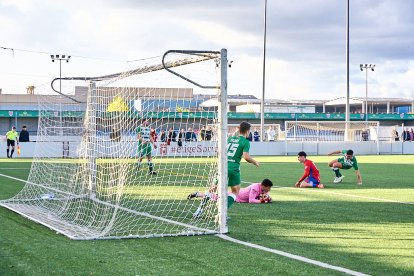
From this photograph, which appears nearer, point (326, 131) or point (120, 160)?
point (120, 160)

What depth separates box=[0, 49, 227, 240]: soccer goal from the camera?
11.3 m

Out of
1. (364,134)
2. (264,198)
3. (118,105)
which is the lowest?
(264,198)

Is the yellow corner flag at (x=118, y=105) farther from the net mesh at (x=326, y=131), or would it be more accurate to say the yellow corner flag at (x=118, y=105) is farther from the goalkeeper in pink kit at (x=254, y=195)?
the net mesh at (x=326, y=131)

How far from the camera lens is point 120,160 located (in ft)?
42.6

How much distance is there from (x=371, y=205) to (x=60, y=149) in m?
8.15

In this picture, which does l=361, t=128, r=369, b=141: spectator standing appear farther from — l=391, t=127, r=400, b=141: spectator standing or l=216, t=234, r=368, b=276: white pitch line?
l=216, t=234, r=368, b=276: white pitch line

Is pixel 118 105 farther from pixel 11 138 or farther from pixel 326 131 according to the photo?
pixel 326 131

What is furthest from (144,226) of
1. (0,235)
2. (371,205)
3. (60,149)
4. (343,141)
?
(343,141)

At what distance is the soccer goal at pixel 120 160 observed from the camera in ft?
37.1

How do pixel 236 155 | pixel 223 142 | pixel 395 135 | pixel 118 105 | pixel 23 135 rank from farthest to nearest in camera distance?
pixel 395 135 → pixel 23 135 → pixel 118 105 → pixel 236 155 → pixel 223 142

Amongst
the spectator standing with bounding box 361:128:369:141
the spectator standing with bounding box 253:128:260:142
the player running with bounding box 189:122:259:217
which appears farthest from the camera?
the spectator standing with bounding box 253:128:260:142

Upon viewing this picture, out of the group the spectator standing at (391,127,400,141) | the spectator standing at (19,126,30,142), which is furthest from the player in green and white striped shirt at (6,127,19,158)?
the spectator standing at (391,127,400,141)

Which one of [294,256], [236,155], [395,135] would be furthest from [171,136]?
[395,135]

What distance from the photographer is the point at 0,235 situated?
34.1 feet
